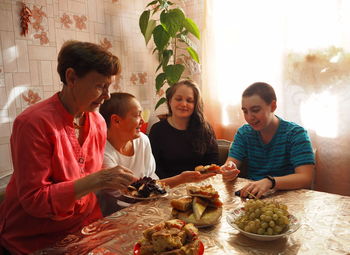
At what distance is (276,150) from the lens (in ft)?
6.47

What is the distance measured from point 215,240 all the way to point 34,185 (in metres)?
0.73

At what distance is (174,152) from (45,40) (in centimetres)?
144

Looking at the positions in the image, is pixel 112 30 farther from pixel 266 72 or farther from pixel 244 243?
pixel 244 243

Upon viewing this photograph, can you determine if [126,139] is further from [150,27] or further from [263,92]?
[150,27]

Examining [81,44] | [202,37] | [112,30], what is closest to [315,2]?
[202,37]

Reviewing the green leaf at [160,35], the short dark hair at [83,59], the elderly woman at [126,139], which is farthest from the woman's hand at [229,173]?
the green leaf at [160,35]

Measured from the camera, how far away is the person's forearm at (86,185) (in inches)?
45.9

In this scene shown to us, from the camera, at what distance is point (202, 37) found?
3.50 meters

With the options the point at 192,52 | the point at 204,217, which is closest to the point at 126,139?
the point at 204,217

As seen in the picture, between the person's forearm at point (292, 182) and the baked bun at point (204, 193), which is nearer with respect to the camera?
the baked bun at point (204, 193)

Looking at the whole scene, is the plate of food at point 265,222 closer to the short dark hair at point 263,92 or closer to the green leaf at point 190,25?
the short dark hair at point 263,92

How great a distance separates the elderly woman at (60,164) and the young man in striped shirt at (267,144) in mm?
841

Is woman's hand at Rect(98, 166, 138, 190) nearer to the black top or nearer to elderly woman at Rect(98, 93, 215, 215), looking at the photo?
elderly woman at Rect(98, 93, 215, 215)

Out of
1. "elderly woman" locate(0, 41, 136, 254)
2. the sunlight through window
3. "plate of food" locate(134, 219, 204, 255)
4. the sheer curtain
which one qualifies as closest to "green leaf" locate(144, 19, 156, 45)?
the sheer curtain
